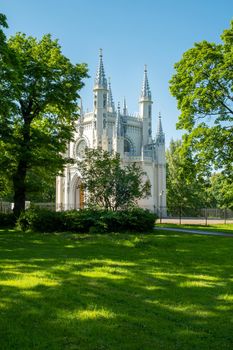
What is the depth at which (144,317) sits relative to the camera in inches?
233

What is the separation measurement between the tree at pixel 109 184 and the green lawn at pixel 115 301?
34.0ft

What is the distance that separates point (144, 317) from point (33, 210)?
17.2m

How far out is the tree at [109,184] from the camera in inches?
905

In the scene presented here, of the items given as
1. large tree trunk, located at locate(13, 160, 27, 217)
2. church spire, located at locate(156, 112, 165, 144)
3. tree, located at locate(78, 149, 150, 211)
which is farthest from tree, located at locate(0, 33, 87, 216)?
church spire, located at locate(156, 112, 165, 144)

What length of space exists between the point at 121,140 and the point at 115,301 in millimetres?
53232

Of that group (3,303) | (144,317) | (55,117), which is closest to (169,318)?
(144,317)

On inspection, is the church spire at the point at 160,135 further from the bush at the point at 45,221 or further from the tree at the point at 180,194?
the bush at the point at 45,221

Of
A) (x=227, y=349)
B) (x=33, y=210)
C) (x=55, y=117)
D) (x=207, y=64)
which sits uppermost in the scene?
(x=207, y=64)

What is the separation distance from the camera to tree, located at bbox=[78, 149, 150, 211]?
23.0 m

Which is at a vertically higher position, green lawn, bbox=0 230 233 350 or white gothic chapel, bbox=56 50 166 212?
white gothic chapel, bbox=56 50 166 212

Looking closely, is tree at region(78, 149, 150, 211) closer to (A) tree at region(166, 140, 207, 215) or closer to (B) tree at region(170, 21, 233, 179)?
(B) tree at region(170, 21, 233, 179)

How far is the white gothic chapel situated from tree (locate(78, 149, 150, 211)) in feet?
111

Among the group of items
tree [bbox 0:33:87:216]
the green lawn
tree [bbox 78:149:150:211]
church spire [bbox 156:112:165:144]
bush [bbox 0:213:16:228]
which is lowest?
the green lawn

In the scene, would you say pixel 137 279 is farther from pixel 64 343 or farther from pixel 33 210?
pixel 33 210
